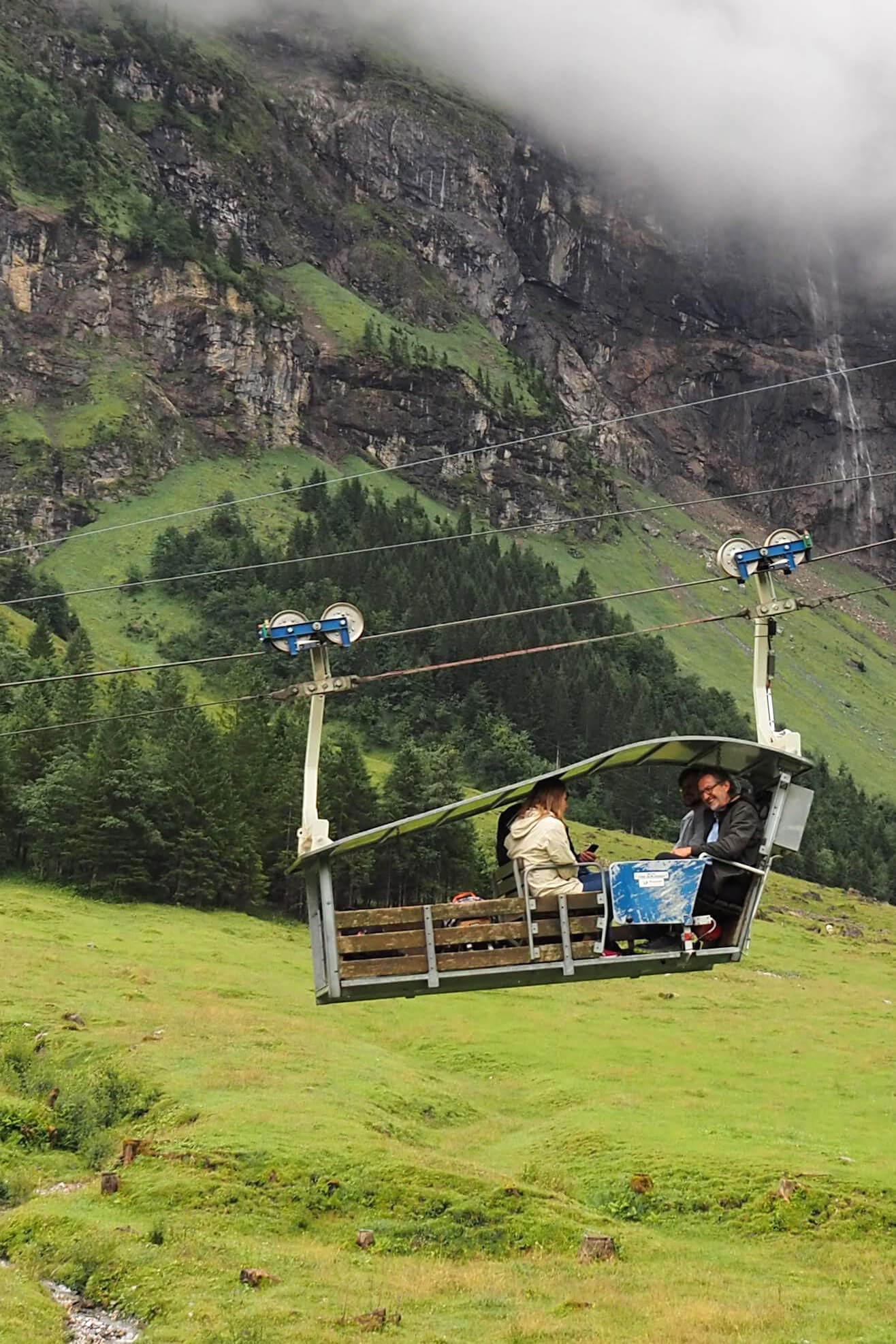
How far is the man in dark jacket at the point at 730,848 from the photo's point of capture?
20.3 metres

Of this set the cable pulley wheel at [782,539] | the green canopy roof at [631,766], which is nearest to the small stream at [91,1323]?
the green canopy roof at [631,766]

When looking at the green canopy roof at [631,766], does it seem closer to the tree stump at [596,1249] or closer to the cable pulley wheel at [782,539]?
the cable pulley wheel at [782,539]

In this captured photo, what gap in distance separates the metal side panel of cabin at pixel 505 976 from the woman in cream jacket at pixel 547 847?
43.4 inches

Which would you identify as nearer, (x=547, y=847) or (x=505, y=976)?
(x=505, y=976)

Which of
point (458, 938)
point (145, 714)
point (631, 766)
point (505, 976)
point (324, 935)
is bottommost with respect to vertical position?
point (505, 976)

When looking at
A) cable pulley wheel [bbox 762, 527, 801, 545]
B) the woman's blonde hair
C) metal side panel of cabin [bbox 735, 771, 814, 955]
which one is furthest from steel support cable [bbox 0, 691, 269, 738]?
cable pulley wheel [bbox 762, 527, 801, 545]

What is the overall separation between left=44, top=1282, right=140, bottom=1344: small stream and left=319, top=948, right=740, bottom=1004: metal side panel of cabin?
36.0 feet

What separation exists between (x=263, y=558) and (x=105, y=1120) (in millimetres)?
160129

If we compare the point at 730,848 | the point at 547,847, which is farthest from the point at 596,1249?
the point at 547,847

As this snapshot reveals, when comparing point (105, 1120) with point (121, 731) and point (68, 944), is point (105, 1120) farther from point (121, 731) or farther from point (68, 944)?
point (121, 731)

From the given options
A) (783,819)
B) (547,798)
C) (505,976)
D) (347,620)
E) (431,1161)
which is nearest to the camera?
(505,976)

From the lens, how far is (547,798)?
20.6 m

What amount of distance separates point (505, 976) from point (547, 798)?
273cm

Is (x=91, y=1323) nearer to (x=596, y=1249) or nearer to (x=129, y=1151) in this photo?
(x=129, y=1151)
